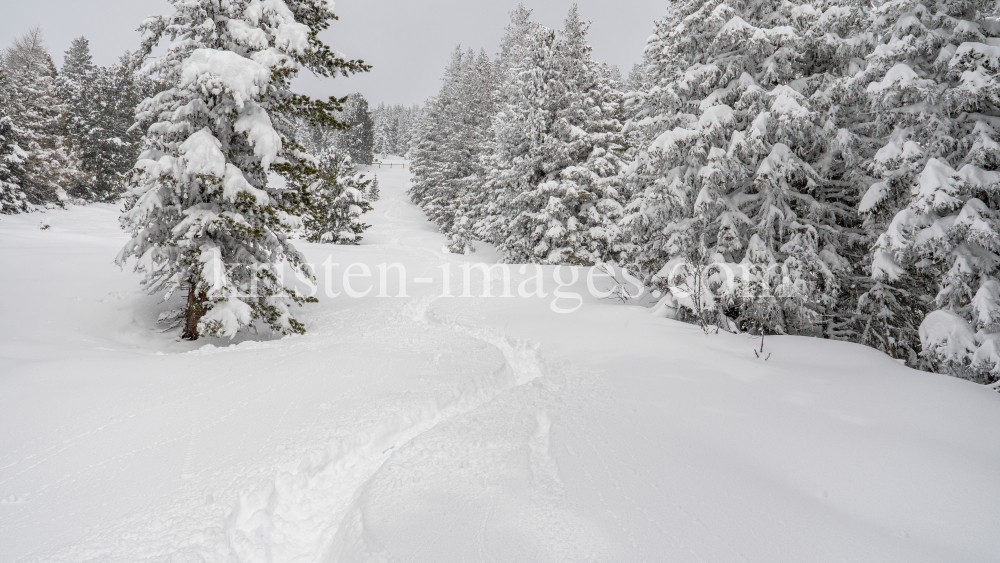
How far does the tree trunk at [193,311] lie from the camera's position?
9.73 m

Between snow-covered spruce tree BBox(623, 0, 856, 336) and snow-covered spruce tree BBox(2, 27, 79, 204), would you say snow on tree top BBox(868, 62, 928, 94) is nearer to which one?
snow-covered spruce tree BBox(623, 0, 856, 336)

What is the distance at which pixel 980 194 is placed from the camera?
8.02 meters

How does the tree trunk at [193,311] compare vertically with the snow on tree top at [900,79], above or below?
below

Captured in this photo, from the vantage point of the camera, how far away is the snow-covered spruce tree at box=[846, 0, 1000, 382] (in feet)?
24.9

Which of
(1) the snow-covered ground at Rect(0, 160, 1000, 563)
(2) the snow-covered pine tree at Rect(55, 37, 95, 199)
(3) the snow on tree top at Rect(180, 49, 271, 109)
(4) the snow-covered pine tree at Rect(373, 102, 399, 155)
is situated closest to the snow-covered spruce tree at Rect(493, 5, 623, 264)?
(1) the snow-covered ground at Rect(0, 160, 1000, 563)

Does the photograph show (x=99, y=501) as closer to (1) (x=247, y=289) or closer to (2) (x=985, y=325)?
A: (1) (x=247, y=289)

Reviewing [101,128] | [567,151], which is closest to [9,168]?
[101,128]

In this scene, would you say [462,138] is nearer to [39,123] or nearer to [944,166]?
[39,123]

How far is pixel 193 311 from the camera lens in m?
10.0

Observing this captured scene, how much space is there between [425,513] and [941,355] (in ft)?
31.8

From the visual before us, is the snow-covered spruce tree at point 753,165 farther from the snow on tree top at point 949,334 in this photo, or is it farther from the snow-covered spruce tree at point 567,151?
the snow-covered spruce tree at point 567,151

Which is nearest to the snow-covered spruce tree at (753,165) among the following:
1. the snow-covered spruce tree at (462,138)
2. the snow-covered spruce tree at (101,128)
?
the snow-covered spruce tree at (462,138)

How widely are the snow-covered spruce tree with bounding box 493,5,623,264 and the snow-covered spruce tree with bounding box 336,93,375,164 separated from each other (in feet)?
164

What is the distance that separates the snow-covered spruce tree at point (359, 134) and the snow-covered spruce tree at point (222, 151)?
5778 cm
